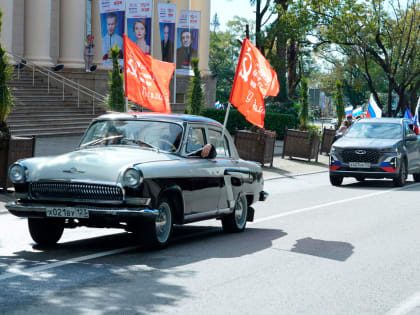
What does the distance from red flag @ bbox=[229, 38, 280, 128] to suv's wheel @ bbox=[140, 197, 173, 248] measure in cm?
471

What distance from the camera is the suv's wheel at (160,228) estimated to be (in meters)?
8.87

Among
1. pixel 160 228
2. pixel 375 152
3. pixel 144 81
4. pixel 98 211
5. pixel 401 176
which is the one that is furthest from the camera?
pixel 401 176

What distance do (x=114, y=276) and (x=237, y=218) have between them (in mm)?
4064

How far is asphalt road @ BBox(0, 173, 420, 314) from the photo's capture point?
21.5 feet

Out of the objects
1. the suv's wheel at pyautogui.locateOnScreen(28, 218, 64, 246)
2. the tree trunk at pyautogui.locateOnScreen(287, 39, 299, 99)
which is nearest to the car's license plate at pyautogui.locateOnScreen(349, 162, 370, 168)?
the suv's wheel at pyautogui.locateOnScreen(28, 218, 64, 246)

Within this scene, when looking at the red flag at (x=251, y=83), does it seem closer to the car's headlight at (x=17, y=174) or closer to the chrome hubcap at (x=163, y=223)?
the chrome hubcap at (x=163, y=223)

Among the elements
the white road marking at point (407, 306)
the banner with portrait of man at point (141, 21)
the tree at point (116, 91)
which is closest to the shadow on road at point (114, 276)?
the white road marking at point (407, 306)

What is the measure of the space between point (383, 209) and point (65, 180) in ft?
26.3

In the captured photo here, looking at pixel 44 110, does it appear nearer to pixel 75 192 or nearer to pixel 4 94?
pixel 4 94

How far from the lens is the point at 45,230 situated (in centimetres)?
941

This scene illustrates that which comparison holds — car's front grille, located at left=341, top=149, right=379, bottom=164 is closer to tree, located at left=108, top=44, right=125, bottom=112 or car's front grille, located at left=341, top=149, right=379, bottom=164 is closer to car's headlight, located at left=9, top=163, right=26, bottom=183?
tree, located at left=108, top=44, right=125, bottom=112

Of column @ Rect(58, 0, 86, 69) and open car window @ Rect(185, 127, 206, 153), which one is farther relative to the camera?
column @ Rect(58, 0, 86, 69)

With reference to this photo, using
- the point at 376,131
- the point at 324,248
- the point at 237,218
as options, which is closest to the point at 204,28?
the point at 376,131

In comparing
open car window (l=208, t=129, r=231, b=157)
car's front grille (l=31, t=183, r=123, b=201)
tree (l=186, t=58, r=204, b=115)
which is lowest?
car's front grille (l=31, t=183, r=123, b=201)
